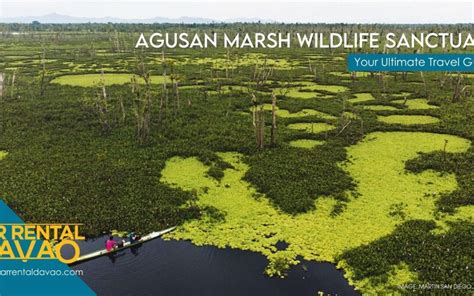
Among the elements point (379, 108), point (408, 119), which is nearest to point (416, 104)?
point (379, 108)

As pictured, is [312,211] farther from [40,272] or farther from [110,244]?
[40,272]

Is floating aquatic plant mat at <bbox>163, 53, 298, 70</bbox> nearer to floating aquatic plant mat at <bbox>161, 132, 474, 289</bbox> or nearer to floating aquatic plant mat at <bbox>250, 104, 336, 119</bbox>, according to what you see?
floating aquatic plant mat at <bbox>250, 104, 336, 119</bbox>

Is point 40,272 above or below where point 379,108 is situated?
below

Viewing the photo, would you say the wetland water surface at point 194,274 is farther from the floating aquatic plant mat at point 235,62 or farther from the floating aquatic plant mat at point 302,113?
the floating aquatic plant mat at point 235,62

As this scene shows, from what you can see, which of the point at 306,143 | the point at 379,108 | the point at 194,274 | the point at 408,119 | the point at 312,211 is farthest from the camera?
the point at 379,108

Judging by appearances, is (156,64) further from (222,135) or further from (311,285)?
(311,285)

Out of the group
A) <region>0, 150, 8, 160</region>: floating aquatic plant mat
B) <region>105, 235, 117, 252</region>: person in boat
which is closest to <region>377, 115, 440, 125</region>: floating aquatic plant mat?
<region>105, 235, 117, 252</region>: person in boat
